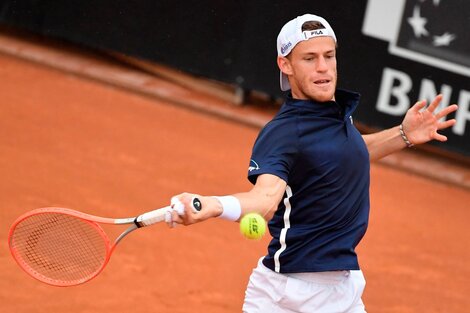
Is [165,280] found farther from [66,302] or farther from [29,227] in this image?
[29,227]

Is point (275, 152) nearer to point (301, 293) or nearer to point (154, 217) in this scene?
point (154, 217)

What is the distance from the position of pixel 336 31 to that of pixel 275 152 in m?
6.57

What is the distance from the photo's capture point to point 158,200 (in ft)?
28.2

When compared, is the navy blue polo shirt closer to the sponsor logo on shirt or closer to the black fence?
the sponsor logo on shirt

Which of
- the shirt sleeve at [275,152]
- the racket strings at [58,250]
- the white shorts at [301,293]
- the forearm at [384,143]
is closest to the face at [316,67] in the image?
the shirt sleeve at [275,152]

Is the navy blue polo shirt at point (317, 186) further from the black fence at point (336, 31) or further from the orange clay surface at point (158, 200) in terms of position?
the black fence at point (336, 31)

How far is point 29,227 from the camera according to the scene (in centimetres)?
536

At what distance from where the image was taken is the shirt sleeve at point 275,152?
169 inches

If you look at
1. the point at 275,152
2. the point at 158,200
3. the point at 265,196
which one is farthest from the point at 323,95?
the point at 158,200

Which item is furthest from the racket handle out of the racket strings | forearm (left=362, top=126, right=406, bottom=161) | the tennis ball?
forearm (left=362, top=126, right=406, bottom=161)

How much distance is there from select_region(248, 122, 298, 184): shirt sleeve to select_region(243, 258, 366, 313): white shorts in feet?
1.76

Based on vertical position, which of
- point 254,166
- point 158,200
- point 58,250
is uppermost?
point 254,166

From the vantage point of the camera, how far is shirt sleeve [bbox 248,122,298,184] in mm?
4297

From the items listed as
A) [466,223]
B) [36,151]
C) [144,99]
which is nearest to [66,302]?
[36,151]
